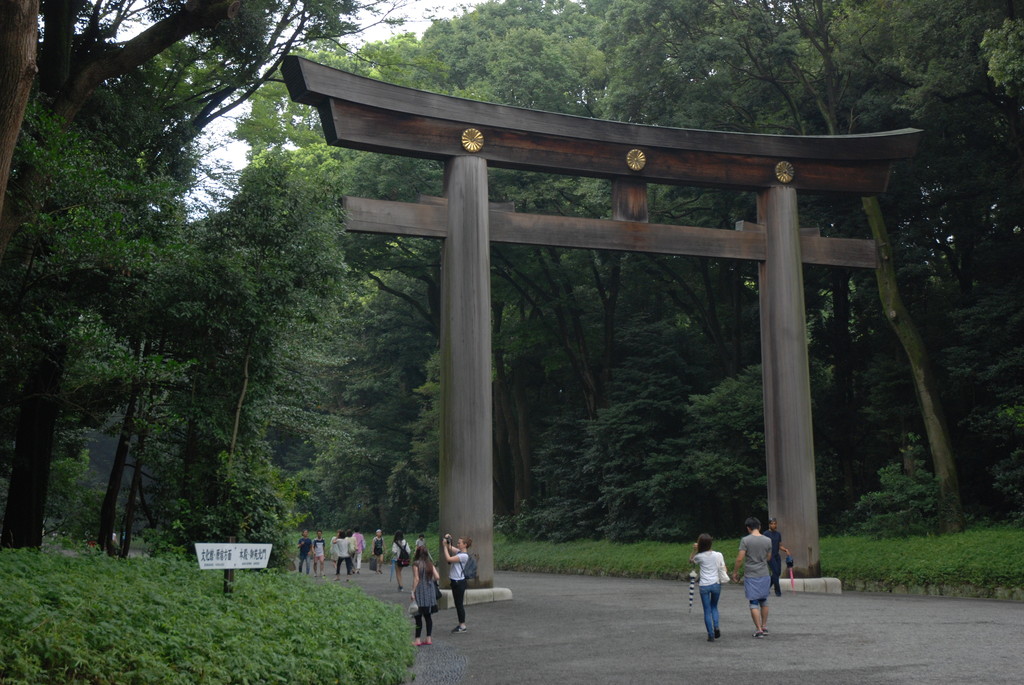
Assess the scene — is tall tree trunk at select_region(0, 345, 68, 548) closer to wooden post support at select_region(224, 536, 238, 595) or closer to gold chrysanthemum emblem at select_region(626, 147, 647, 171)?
wooden post support at select_region(224, 536, 238, 595)

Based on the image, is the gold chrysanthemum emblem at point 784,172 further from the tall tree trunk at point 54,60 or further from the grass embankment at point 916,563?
the tall tree trunk at point 54,60

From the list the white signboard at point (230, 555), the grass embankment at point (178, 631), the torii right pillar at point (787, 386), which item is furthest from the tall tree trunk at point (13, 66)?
the torii right pillar at point (787, 386)

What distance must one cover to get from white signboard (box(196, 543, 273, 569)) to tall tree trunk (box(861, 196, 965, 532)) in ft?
54.0

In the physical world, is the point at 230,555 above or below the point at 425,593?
above

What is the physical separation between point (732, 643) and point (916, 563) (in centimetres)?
927

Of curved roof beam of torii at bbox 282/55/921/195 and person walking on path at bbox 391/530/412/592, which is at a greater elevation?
curved roof beam of torii at bbox 282/55/921/195

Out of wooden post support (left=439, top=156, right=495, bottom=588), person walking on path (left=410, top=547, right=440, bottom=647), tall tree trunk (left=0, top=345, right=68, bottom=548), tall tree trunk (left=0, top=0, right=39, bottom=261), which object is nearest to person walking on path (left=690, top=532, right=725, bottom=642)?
person walking on path (left=410, top=547, right=440, bottom=647)

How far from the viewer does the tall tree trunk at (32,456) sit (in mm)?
13416

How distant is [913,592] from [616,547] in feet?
37.8

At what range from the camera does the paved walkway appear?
8.34m

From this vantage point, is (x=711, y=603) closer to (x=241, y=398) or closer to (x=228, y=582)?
(x=228, y=582)

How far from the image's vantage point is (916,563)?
59.4 feet

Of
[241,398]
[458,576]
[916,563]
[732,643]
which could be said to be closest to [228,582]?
[458,576]

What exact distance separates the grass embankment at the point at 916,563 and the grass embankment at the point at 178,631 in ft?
36.4
